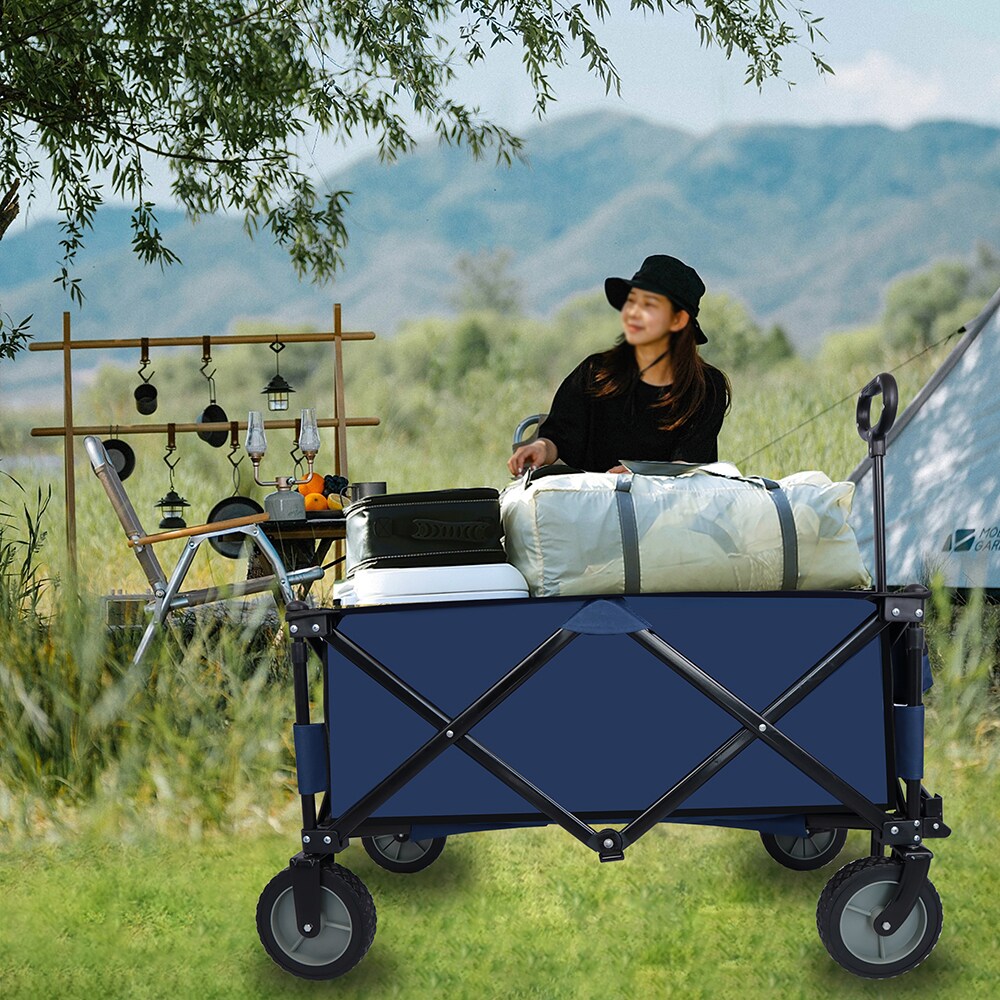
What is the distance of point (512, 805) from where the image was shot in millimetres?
2178

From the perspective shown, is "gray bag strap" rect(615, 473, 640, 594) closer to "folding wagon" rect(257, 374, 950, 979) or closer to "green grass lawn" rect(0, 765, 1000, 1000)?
"folding wagon" rect(257, 374, 950, 979)

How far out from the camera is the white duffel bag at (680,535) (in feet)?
7.12

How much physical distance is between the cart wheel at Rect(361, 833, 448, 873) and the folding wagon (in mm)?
555

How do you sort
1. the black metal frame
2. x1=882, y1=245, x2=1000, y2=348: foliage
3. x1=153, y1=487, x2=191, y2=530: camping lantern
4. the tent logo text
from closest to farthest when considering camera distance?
the black metal frame → the tent logo text → x1=153, y1=487, x2=191, y2=530: camping lantern → x1=882, y1=245, x2=1000, y2=348: foliage

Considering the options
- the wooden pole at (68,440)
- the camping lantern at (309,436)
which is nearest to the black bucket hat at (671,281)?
the camping lantern at (309,436)

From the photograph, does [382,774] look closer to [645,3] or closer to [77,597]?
[77,597]

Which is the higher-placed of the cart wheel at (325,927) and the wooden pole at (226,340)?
the wooden pole at (226,340)

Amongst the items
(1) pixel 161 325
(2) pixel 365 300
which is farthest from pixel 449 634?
(1) pixel 161 325

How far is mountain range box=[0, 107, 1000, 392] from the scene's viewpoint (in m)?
29.3

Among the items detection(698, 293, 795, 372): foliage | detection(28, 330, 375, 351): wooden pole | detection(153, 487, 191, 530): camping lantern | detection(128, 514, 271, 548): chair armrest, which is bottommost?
detection(128, 514, 271, 548): chair armrest

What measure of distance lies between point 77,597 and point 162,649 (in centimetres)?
27

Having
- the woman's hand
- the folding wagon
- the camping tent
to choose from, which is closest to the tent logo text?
the camping tent

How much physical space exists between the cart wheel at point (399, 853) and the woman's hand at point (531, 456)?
76cm

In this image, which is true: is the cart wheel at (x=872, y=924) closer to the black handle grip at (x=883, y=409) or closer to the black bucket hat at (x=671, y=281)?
the black handle grip at (x=883, y=409)
